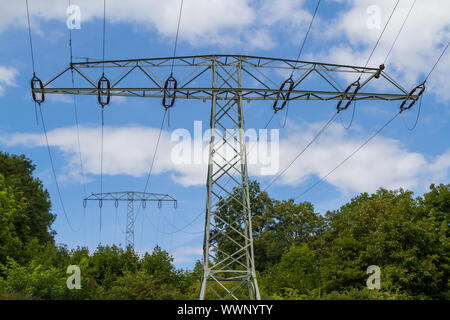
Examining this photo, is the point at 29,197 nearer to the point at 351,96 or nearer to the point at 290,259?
the point at 290,259

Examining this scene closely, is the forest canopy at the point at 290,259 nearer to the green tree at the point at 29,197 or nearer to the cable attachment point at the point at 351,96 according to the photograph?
the green tree at the point at 29,197

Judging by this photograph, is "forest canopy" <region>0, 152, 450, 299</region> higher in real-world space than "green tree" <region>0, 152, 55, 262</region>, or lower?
lower

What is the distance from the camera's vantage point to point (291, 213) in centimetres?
6025

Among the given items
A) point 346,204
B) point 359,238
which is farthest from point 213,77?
point 346,204

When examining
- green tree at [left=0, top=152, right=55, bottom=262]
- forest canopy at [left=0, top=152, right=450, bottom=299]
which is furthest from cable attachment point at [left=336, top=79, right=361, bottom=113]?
green tree at [left=0, top=152, right=55, bottom=262]

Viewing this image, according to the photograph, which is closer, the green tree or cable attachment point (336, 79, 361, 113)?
cable attachment point (336, 79, 361, 113)

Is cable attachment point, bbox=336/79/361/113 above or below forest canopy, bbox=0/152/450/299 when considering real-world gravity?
above

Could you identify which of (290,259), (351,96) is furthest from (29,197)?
(351,96)

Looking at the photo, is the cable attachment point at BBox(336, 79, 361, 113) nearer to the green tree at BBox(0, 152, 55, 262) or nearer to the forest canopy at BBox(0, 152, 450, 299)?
the forest canopy at BBox(0, 152, 450, 299)

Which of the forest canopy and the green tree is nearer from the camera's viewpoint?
the forest canopy

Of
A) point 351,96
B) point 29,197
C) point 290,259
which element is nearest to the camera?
point 351,96

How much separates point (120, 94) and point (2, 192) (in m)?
22.9

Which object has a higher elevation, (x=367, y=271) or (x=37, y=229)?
(x=37, y=229)
